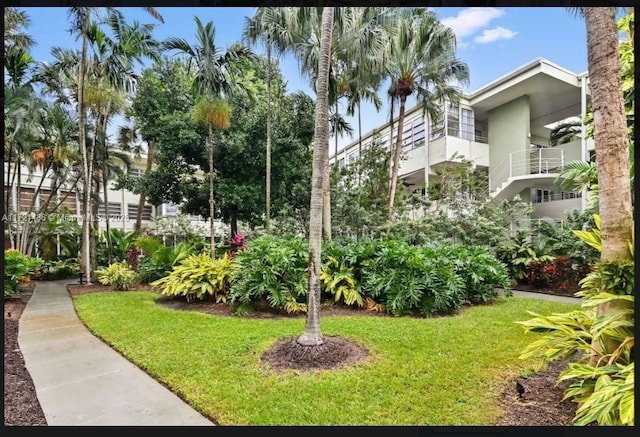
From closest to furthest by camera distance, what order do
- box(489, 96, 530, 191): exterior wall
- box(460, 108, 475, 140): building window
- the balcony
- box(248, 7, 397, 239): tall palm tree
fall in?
box(248, 7, 397, 239): tall palm tree → the balcony → box(489, 96, 530, 191): exterior wall → box(460, 108, 475, 140): building window

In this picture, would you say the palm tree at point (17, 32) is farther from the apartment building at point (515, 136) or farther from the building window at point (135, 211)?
the apartment building at point (515, 136)

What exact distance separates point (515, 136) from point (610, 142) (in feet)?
45.2

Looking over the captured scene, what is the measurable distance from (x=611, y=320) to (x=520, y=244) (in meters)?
8.57

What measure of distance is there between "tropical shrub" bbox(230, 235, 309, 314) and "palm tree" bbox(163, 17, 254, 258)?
4262 millimetres

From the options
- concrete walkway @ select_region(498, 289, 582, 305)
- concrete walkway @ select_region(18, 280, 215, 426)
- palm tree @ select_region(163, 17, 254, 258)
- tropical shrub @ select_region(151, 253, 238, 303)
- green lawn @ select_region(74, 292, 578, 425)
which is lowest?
concrete walkway @ select_region(18, 280, 215, 426)

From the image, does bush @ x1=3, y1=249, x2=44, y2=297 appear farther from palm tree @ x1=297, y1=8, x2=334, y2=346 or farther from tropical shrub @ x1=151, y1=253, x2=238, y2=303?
palm tree @ x1=297, y1=8, x2=334, y2=346

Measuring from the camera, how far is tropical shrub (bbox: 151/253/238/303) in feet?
26.6

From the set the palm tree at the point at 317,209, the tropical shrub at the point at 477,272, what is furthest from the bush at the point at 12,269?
the tropical shrub at the point at 477,272

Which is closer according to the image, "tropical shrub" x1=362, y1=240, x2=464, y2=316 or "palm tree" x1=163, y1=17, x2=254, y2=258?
"tropical shrub" x1=362, y1=240, x2=464, y2=316

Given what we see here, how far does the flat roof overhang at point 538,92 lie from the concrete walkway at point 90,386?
15.2 metres

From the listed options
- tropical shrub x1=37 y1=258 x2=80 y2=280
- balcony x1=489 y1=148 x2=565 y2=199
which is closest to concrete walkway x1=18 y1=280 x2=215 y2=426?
tropical shrub x1=37 y1=258 x2=80 y2=280

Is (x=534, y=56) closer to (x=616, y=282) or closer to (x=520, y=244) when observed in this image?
(x=520, y=244)

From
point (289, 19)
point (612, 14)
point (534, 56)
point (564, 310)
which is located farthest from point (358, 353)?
point (534, 56)

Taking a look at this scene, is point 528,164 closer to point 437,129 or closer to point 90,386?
point 437,129
